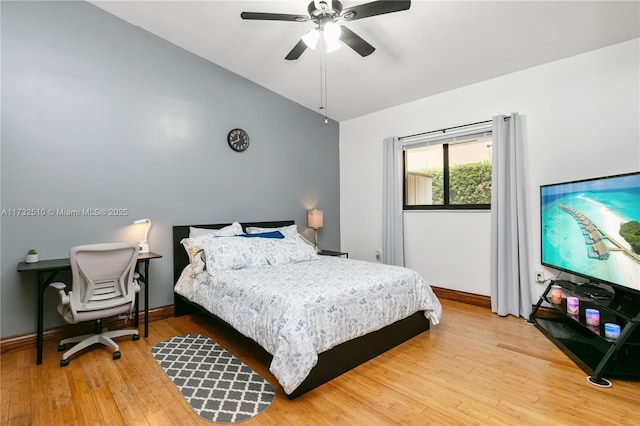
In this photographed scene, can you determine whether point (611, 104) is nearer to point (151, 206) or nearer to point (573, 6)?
point (573, 6)

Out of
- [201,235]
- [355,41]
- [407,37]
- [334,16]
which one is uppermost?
[407,37]

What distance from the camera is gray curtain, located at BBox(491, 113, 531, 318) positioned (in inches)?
132

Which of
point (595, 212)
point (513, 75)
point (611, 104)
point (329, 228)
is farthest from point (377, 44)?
point (329, 228)

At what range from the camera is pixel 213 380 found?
217cm

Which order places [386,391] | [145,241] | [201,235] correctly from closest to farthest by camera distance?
[386,391], [145,241], [201,235]

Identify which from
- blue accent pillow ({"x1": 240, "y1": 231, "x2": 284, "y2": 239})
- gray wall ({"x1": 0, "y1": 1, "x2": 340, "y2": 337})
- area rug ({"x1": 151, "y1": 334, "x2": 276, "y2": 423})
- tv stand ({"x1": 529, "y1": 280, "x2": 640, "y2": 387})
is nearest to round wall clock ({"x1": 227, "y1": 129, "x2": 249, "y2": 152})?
gray wall ({"x1": 0, "y1": 1, "x2": 340, "y2": 337})

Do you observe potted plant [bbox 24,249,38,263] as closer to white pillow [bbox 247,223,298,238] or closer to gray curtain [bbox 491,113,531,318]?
white pillow [bbox 247,223,298,238]

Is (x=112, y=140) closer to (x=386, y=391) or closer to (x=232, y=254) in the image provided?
(x=232, y=254)

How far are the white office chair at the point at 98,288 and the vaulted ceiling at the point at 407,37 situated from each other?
2.36 meters

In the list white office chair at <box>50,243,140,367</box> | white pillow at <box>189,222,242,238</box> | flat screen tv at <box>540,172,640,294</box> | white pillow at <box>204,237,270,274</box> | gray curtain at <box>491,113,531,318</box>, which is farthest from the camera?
white pillow at <box>189,222,242,238</box>

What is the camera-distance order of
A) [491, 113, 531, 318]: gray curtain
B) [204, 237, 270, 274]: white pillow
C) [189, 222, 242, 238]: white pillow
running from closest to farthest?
[204, 237, 270, 274]: white pillow, [491, 113, 531, 318]: gray curtain, [189, 222, 242, 238]: white pillow

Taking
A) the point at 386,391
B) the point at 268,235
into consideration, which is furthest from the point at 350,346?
the point at 268,235

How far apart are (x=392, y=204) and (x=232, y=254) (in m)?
2.49

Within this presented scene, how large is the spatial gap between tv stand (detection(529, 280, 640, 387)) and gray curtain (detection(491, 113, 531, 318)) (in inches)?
10.8
